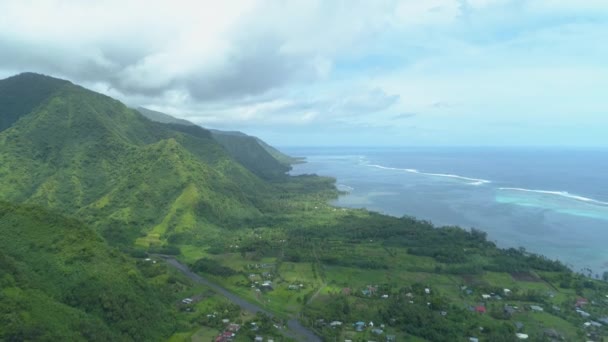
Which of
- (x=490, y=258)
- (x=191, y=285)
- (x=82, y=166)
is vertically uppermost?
(x=82, y=166)

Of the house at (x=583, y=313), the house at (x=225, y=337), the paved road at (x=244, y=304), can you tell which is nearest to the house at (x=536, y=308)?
the house at (x=583, y=313)

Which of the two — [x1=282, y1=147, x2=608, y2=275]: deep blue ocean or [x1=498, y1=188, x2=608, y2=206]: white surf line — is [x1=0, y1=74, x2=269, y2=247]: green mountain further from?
[x1=498, y1=188, x2=608, y2=206]: white surf line

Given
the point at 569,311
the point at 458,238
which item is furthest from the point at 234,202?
the point at 569,311

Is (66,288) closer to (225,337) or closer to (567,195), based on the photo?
(225,337)

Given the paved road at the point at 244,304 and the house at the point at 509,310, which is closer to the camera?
the paved road at the point at 244,304

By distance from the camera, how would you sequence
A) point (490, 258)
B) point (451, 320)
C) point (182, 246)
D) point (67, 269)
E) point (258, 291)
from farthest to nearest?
point (182, 246) → point (490, 258) → point (258, 291) → point (451, 320) → point (67, 269)

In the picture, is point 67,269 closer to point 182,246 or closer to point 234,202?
point 182,246

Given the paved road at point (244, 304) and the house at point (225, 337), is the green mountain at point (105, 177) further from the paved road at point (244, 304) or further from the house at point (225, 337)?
the house at point (225, 337)

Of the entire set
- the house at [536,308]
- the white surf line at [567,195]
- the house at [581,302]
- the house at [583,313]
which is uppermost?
the white surf line at [567,195]
